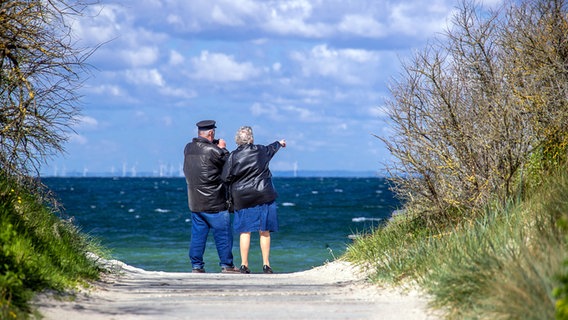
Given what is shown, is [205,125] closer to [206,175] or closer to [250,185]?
[206,175]

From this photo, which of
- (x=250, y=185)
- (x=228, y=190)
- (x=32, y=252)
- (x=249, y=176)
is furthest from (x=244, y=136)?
(x=32, y=252)

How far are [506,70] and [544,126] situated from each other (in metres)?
1.02

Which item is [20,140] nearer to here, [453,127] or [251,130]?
[251,130]

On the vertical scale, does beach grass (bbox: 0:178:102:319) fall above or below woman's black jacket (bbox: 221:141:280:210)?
below

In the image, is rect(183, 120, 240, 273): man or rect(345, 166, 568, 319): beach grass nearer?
rect(345, 166, 568, 319): beach grass

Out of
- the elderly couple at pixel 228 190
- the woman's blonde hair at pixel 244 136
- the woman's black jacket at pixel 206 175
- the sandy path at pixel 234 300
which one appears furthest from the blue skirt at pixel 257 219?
the sandy path at pixel 234 300

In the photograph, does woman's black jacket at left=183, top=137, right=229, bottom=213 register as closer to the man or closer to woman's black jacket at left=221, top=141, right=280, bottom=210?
the man

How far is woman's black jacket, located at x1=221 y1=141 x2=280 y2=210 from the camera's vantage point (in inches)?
510

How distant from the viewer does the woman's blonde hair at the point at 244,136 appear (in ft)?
43.1

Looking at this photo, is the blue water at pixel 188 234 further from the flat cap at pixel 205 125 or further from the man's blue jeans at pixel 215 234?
the flat cap at pixel 205 125

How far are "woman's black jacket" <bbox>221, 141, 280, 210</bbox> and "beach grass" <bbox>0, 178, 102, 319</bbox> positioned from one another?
2.38m

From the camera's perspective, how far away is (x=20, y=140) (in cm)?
1139

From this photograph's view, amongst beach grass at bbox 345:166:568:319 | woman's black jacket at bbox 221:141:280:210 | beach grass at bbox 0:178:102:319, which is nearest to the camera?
beach grass at bbox 345:166:568:319

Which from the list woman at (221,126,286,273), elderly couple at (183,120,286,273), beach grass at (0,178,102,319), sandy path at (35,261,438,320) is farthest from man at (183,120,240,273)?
sandy path at (35,261,438,320)
